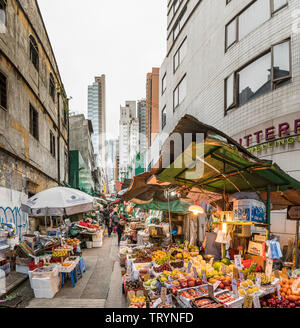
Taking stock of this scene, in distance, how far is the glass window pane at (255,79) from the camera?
31.9 feet

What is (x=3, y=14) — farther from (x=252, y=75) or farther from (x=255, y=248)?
(x=255, y=248)

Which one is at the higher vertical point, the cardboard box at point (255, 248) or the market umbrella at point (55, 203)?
the market umbrella at point (55, 203)

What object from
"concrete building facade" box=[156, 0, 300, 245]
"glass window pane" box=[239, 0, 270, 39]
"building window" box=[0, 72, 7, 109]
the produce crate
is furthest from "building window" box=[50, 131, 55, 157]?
the produce crate

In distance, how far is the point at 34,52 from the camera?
13047 millimetres

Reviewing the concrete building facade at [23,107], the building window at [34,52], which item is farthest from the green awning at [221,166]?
the building window at [34,52]

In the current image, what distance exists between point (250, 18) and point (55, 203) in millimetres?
11878

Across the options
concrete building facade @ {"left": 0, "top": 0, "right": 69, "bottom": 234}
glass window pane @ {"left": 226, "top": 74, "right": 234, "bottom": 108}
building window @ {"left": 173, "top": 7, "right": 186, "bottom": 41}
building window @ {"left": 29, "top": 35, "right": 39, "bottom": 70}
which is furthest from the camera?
building window @ {"left": 173, "top": 7, "right": 186, "bottom": 41}

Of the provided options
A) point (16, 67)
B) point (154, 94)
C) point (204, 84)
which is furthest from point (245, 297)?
point (154, 94)

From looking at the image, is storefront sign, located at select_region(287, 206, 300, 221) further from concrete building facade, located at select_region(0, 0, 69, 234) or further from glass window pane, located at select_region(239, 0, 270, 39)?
concrete building facade, located at select_region(0, 0, 69, 234)

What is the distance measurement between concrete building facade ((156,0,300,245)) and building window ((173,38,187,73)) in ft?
6.69

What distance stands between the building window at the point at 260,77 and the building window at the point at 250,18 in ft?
5.36

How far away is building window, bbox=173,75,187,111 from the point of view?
18.3 m

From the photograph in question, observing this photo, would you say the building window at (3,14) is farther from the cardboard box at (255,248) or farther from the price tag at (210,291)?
the cardboard box at (255,248)

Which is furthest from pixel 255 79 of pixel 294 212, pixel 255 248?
pixel 255 248
